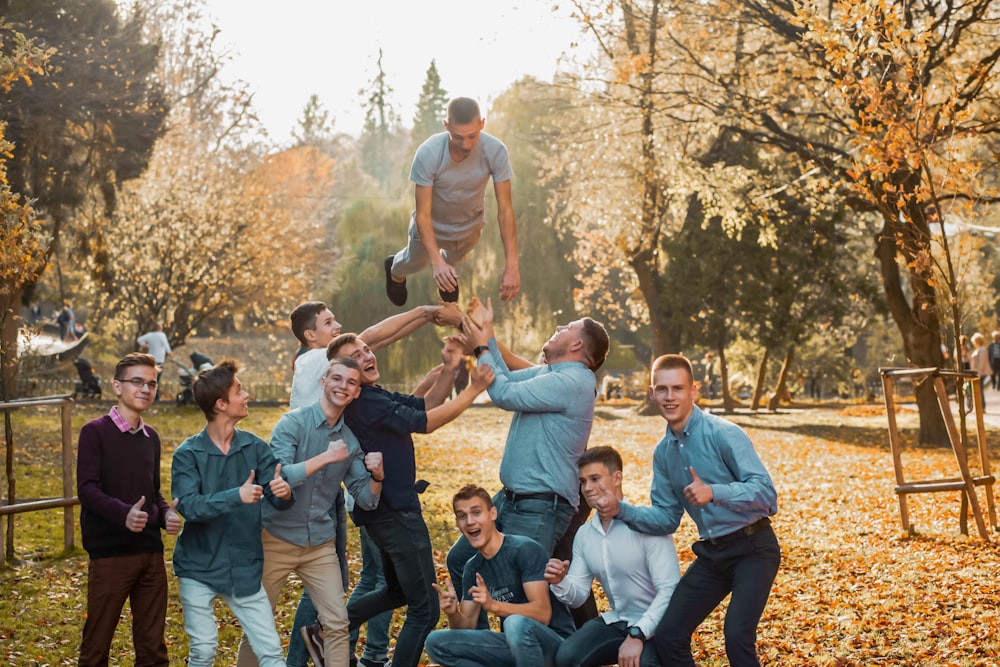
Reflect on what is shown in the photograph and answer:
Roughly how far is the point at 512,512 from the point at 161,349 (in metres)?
18.8

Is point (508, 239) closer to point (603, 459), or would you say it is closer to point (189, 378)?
point (603, 459)

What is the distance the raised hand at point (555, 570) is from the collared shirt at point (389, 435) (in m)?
0.79

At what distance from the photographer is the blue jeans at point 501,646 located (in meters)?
5.16

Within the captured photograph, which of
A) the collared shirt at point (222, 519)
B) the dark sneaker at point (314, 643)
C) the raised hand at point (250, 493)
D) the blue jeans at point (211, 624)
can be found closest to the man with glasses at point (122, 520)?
the collared shirt at point (222, 519)

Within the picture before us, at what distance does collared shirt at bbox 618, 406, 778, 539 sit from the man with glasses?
2223 millimetres

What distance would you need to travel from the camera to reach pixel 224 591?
5.10 metres

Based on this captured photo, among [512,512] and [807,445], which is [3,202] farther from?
[807,445]

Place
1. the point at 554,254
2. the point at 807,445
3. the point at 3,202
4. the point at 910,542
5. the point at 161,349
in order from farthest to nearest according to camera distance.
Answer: the point at 554,254
the point at 161,349
the point at 807,445
the point at 910,542
the point at 3,202

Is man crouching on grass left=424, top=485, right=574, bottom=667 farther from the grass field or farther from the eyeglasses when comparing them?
the grass field

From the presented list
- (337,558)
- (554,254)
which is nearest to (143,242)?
(554,254)

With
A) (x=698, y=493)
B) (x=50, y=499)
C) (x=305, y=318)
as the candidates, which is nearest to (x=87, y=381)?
(x=50, y=499)

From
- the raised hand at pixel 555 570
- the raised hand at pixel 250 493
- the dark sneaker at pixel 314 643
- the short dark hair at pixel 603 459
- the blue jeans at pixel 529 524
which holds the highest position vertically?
the short dark hair at pixel 603 459

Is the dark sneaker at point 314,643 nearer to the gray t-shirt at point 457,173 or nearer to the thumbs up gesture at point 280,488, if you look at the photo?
the thumbs up gesture at point 280,488

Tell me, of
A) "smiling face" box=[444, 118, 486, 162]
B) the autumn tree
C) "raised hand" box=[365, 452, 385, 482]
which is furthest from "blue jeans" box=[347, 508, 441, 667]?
the autumn tree
